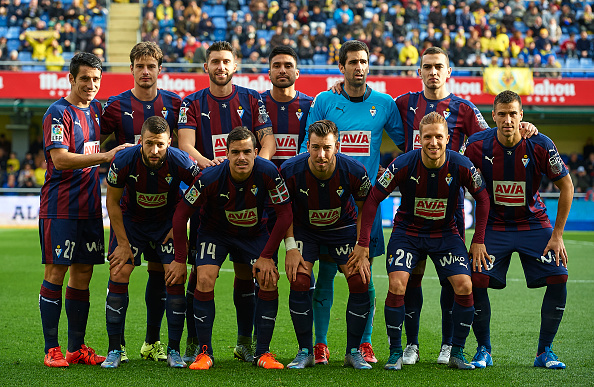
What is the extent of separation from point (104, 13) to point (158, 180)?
18.5 m

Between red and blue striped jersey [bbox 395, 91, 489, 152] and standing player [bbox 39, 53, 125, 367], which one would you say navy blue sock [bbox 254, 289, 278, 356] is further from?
red and blue striped jersey [bbox 395, 91, 489, 152]

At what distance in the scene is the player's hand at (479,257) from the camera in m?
4.91

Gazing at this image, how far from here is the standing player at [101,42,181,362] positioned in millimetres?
5262

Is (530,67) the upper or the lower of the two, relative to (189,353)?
upper

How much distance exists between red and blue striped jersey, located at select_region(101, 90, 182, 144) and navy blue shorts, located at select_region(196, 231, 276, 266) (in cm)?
106

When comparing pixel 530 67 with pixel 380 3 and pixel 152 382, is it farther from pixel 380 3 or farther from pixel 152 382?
pixel 152 382

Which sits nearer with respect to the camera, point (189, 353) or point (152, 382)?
point (152, 382)

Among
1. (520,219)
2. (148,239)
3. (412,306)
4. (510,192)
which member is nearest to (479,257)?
(520,219)

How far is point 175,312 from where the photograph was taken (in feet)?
15.9

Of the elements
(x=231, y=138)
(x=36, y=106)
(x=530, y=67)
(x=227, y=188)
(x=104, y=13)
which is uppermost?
(x=104, y=13)

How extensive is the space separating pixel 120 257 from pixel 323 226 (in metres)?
1.48

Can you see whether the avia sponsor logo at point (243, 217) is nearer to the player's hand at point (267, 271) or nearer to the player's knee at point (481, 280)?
the player's hand at point (267, 271)

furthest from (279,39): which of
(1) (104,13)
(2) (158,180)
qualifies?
(2) (158,180)

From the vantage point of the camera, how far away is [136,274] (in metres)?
10.1
